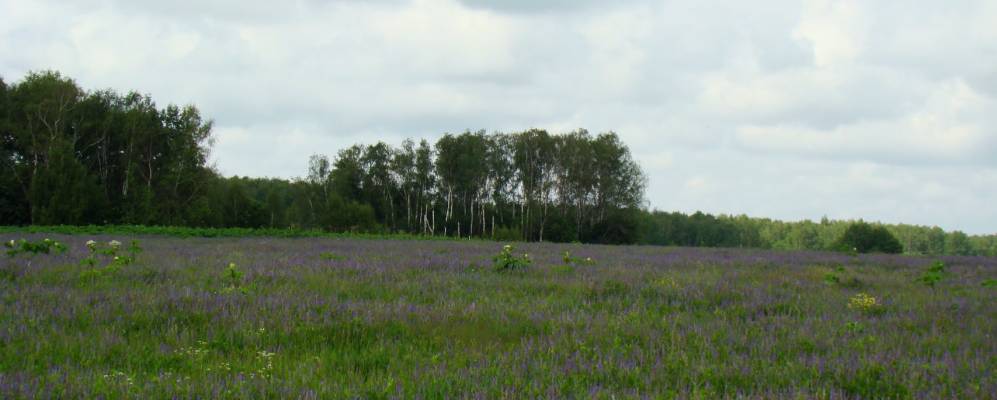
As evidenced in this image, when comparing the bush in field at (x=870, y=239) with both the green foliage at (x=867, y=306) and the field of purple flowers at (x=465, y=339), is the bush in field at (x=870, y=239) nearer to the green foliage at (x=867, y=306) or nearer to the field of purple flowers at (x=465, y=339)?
the field of purple flowers at (x=465, y=339)

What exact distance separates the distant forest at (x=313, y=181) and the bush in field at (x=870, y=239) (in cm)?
1565

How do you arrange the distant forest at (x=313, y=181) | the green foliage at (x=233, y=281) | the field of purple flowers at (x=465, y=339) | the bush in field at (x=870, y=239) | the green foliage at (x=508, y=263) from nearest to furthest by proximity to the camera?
the field of purple flowers at (x=465, y=339) < the green foliage at (x=233, y=281) < the green foliage at (x=508, y=263) < the distant forest at (x=313, y=181) < the bush in field at (x=870, y=239)

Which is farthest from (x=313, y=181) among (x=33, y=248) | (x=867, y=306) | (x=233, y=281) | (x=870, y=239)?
(x=867, y=306)

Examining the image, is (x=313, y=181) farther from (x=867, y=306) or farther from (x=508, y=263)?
(x=867, y=306)

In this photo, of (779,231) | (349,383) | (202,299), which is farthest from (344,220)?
(779,231)

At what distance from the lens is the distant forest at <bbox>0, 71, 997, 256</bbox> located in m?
41.2

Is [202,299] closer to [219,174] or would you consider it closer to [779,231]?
[219,174]

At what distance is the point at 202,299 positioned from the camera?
695cm

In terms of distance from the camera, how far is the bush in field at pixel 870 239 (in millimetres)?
49562

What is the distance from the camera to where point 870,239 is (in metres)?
51.8

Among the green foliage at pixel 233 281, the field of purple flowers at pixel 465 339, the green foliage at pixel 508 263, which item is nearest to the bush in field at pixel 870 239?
the green foliage at pixel 508 263

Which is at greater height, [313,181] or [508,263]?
[313,181]

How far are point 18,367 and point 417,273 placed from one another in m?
7.26

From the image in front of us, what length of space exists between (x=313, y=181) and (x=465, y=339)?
75633mm
